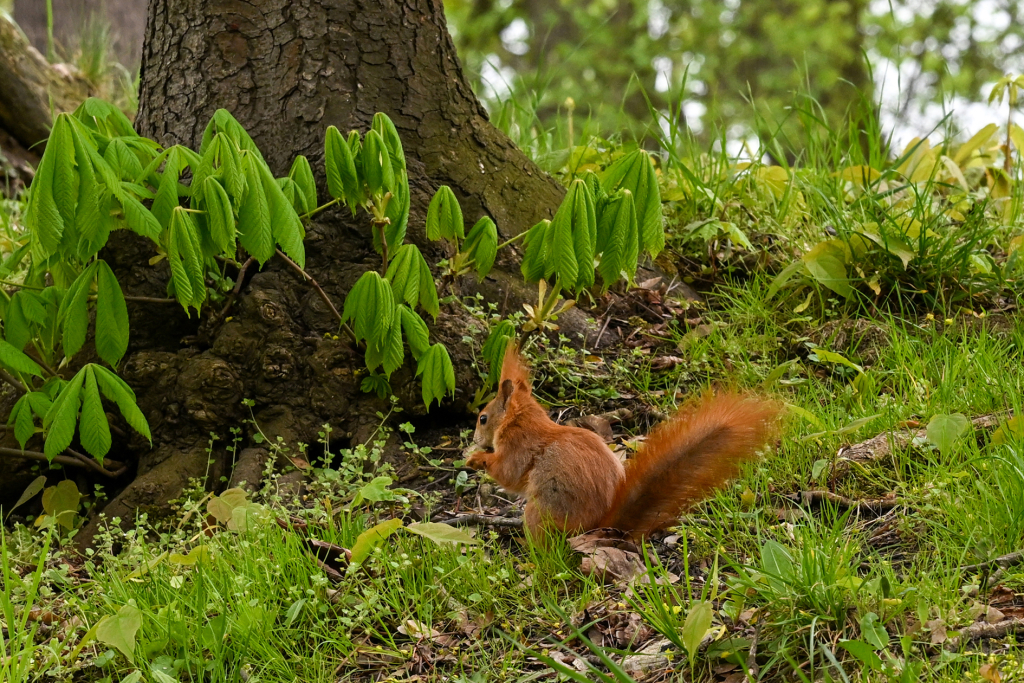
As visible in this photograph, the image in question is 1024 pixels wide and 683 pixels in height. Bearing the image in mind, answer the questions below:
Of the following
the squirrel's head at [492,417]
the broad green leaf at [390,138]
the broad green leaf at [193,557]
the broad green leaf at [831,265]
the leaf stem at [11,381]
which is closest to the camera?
the broad green leaf at [193,557]

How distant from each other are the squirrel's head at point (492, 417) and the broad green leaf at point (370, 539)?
355 mm

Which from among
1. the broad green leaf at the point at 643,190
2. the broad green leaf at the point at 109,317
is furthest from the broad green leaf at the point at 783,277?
the broad green leaf at the point at 109,317

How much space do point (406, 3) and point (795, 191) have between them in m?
1.64

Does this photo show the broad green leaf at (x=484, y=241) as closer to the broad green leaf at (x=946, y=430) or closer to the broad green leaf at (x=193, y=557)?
the broad green leaf at (x=193, y=557)

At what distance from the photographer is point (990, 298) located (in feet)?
9.93

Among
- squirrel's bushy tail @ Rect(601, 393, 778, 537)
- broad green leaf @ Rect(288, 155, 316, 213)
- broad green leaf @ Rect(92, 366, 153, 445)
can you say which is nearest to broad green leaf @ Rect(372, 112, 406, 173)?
broad green leaf @ Rect(288, 155, 316, 213)

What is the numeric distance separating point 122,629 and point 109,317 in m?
0.80

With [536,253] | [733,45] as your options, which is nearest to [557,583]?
[536,253]

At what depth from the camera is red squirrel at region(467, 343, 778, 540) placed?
6.06 ft

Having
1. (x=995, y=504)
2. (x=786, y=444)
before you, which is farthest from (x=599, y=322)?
(x=995, y=504)

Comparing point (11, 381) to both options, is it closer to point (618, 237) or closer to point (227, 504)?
point (227, 504)

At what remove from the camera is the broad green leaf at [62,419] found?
2.10 m

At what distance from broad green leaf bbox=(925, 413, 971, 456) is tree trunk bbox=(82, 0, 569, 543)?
1.30m

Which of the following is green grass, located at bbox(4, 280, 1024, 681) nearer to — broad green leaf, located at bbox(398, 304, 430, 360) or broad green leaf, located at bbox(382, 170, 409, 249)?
broad green leaf, located at bbox(398, 304, 430, 360)
